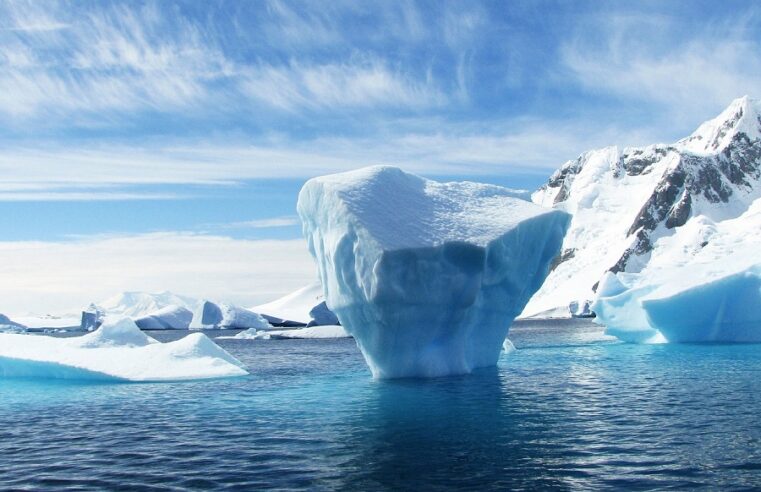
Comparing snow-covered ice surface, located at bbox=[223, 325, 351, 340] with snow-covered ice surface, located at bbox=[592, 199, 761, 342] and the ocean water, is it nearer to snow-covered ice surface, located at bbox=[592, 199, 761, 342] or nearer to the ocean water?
snow-covered ice surface, located at bbox=[592, 199, 761, 342]

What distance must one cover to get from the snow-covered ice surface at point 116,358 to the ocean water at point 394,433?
0.88m

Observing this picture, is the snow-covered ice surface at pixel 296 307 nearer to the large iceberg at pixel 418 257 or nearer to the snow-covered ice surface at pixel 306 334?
the snow-covered ice surface at pixel 306 334

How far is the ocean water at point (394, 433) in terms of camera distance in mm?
11570

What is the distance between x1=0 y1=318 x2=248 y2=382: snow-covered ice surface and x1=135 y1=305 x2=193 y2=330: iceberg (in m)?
67.4

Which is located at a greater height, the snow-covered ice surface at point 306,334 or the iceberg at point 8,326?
the iceberg at point 8,326

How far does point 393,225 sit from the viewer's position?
76.5 feet

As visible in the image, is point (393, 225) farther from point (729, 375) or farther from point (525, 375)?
point (729, 375)

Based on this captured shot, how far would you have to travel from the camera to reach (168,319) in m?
99.3

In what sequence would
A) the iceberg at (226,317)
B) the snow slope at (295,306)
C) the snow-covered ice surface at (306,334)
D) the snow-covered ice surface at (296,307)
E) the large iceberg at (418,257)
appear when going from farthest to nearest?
the snow slope at (295,306)
the snow-covered ice surface at (296,307)
the iceberg at (226,317)
the snow-covered ice surface at (306,334)
the large iceberg at (418,257)

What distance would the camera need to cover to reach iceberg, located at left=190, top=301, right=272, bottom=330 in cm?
8869

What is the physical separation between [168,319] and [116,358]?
73.0 m

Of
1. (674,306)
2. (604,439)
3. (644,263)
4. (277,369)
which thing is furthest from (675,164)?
(604,439)

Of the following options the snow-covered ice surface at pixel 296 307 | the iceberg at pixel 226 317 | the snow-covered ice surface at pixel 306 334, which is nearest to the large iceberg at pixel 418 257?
the snow-covered ice surface at pixel 306 334

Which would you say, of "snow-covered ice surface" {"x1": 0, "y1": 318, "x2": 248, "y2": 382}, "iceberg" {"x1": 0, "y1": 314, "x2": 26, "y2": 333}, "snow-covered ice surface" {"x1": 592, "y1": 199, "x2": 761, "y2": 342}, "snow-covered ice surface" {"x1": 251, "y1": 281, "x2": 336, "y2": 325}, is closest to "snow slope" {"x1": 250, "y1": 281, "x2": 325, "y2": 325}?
"snow-covered ice surface" {"x1": 251, "y1": 281, "x2": 336, "y2": 325}
